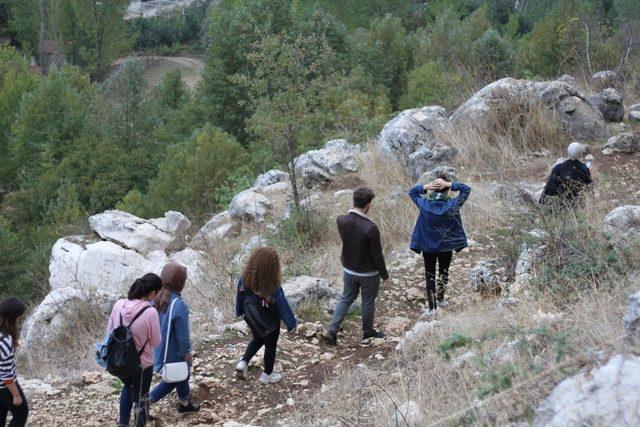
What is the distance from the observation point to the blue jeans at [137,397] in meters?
4.85

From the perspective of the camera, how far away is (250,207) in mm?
11617

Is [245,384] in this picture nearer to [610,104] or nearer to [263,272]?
[263,272]

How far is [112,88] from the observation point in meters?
29.0

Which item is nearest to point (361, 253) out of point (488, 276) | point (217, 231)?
point (488, 276)

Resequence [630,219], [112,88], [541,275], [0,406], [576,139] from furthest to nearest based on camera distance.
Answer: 1. [112,88]
2. [576,139]
3. [630,219]
4. [541,275]
5. [0,406]

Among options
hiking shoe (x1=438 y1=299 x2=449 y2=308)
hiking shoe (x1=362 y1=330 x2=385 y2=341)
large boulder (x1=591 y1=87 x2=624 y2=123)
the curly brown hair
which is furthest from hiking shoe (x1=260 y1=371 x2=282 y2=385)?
large boulder (x1=591 y1=87 x2=624 y2=123)

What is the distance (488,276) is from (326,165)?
5.88 meters

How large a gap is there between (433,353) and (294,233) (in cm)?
457

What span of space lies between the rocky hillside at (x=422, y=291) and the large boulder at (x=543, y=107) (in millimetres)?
31

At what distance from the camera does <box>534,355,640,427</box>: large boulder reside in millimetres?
2865

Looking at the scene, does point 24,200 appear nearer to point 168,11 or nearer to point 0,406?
point 0,406

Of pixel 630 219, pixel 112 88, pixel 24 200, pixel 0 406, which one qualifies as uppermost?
pixel 630 219

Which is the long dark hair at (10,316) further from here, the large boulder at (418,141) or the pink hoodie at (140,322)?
the large boulder at (418,141)

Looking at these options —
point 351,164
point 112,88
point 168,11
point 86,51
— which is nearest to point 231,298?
point 351,164
